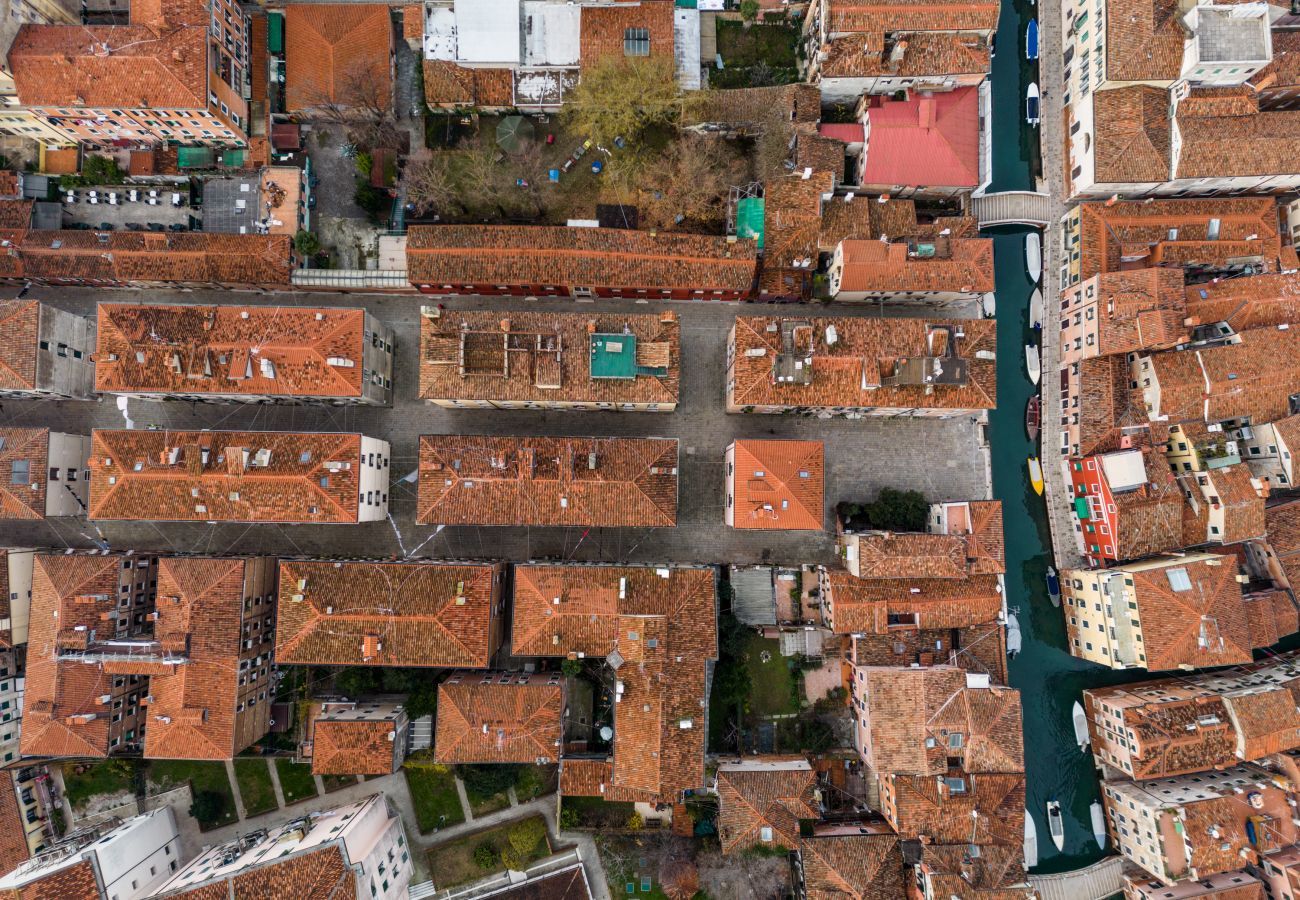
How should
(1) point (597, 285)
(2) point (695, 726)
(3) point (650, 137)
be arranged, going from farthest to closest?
(3) point (650, 137) → (1) point (597, 285) → (2) point (695, 726)

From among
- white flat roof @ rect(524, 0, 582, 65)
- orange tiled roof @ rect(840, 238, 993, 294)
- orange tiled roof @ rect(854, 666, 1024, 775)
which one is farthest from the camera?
white flat roof @ rect(524, 0, 582, 65)

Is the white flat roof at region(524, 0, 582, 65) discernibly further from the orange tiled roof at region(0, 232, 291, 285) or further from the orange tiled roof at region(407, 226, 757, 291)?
the orange tiled roof at region(0, 232, 291, 285)

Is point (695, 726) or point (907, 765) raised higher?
point (695, 726)

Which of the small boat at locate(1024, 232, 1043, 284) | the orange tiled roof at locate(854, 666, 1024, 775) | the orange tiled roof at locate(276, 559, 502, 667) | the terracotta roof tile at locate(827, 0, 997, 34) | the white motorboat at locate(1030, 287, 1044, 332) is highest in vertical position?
the terracotta roof tile at locate(827, 0, 997, 34)

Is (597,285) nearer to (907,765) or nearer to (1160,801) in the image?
(907,765)

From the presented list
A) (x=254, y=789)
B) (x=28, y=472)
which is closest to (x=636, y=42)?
(x=28, y=472)

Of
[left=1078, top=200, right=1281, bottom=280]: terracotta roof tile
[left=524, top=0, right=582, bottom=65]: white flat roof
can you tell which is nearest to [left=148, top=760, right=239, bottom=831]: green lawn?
[left=524, top=0, right=582, bottom=65]: white flat roof

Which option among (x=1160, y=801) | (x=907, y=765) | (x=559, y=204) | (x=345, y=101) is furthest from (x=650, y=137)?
(x=1160, y=801)
